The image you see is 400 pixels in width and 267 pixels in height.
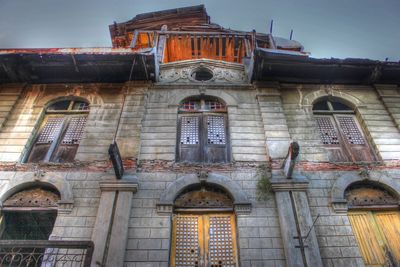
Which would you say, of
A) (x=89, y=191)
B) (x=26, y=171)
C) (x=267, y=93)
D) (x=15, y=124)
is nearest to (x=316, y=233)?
(x=267, y=93)

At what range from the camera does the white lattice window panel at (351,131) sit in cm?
973

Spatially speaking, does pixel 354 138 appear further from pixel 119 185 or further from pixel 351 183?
pixel 119 185

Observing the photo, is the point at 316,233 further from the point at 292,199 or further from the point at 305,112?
the point at 305,112

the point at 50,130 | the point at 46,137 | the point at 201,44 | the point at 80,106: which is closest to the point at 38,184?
the point at 46,137

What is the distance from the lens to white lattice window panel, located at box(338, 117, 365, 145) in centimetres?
973

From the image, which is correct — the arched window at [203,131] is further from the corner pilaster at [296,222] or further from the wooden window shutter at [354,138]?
the wooden window shutter at [354,138]

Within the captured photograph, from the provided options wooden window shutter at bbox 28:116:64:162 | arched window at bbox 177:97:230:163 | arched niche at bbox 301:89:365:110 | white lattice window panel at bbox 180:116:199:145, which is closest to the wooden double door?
arched window at bbox 177:97:230:163

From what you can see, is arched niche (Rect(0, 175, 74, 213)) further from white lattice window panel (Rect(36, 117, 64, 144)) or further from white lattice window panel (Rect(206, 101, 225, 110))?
white lattice window panel (Rect(206, 101, 225, 110))

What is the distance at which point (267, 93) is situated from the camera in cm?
1066

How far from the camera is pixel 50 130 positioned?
392 inches

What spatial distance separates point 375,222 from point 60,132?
9778 millimetres

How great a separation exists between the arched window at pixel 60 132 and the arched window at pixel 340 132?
8128 mm

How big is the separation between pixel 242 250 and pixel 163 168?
3.12 metres

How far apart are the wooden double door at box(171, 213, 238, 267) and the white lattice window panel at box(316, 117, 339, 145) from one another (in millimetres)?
4307
